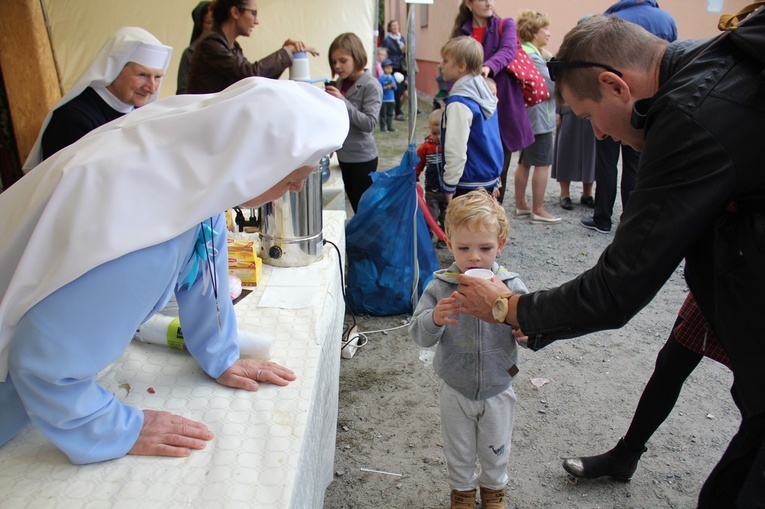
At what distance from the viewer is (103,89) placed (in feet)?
9.43

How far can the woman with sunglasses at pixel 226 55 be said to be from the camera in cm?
371

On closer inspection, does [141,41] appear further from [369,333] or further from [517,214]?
[517,214]

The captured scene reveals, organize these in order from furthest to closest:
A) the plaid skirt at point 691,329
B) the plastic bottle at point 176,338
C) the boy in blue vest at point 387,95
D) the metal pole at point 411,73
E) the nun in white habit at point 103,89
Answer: the boy in blue vest at point 387,95 < the metal pole at point 411,73 < the nun in white habit at point 103,89 < the plaid skirt at point 691,329 < the plastic bottle at point 176,338

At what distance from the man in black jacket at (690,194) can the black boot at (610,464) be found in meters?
0.81

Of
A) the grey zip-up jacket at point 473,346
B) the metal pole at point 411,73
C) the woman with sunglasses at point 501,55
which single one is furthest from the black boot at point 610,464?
the woman with sunglasses at point 501,55

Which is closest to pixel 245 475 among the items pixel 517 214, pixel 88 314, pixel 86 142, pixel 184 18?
pixel 88 314

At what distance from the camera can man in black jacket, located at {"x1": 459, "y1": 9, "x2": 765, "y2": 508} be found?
110cm

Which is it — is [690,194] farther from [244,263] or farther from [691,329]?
[244,263]

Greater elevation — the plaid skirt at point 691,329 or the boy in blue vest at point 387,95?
the plaid skirt at point 691,329

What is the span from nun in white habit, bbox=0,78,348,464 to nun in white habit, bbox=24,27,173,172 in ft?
5.59

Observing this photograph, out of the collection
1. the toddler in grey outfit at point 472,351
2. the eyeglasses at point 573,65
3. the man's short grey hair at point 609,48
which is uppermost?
the man's short grey hair at point 609,48

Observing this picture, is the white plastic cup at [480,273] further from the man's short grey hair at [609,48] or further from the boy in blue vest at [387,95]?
the boy in blue vest at [387,95]

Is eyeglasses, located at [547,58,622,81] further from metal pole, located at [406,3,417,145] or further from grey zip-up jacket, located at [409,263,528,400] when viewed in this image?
metal pole, located at [406,3,417,145]

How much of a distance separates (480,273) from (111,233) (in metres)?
1.06
